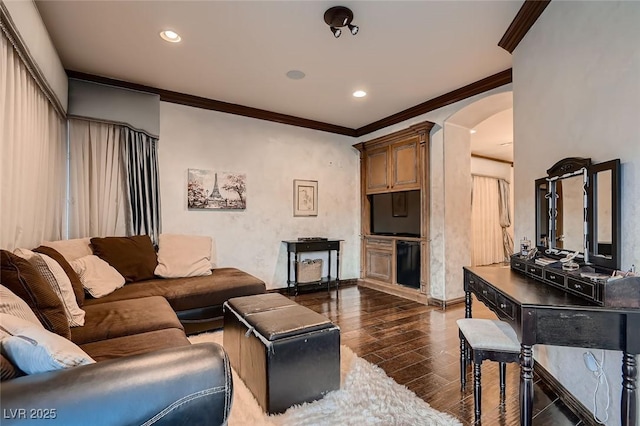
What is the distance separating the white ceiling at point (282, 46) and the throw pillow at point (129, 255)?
5.90ft

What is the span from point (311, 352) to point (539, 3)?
9.10 feet

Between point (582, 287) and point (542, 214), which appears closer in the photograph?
point (582, 287)

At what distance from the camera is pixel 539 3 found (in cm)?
212

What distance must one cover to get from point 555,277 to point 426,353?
128cm

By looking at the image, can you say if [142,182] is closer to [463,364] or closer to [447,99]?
[463,364]

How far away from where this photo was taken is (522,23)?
7.66ft

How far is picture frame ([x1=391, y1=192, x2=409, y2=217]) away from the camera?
15.3ft

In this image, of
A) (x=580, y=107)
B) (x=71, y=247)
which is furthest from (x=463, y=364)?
(x=71, y=247)

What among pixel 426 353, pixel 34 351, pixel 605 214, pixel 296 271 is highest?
pixel 605 214

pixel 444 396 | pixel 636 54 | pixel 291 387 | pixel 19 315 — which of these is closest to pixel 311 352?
pixel 291 387

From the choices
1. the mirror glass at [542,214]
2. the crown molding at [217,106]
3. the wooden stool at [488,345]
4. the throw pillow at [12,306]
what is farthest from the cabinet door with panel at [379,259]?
the throw pillow at [12,306]

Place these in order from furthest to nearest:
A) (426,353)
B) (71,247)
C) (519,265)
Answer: (71,247), (426,353), (519,265)

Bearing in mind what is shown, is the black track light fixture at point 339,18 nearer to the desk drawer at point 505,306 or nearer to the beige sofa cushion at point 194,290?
the desk drawer at point 505,306

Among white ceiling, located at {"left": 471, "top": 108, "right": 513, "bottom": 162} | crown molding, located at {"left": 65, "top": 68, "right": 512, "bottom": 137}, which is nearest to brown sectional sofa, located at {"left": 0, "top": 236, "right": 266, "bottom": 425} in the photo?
crown molding, located at {"left": 65, "top": 68, "right": 512, "bottom": 137}
